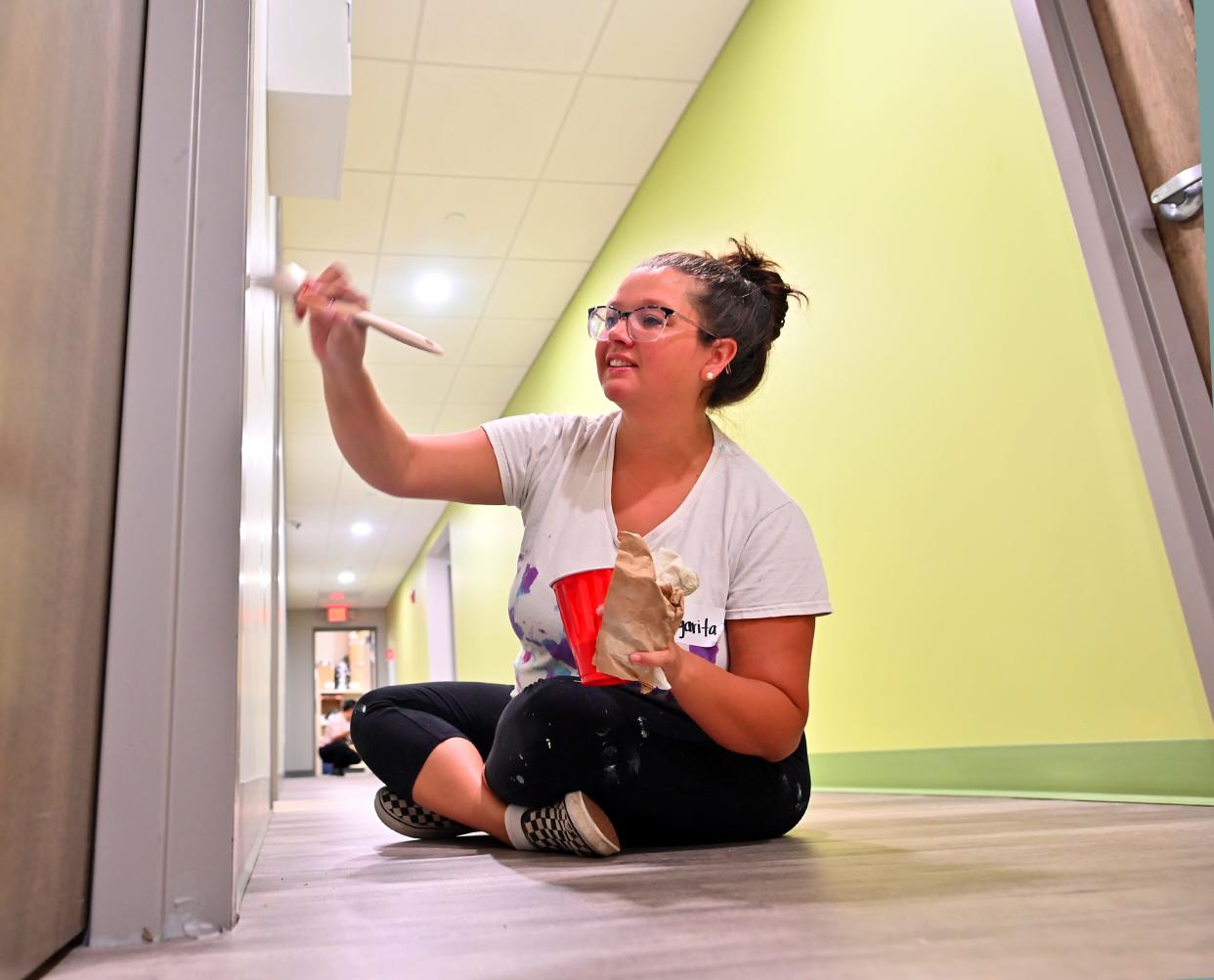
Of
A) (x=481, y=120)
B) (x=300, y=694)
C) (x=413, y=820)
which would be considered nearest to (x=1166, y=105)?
(x=413, y=820)

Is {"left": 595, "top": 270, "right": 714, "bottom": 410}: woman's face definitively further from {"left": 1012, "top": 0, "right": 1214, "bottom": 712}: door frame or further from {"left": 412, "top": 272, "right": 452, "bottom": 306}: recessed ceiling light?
{"left": 412, "top": 272, "right": 452, "bottom": 306}: recessed ceiling light

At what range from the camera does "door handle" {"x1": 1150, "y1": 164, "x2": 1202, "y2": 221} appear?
1.62 m

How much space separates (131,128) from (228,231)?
0.12 metres

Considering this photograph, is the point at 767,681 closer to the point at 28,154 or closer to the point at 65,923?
the point at 65,923

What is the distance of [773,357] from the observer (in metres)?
3.11

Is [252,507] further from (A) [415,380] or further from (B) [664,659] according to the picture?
(A) [415,380]

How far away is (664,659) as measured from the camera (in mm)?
1032

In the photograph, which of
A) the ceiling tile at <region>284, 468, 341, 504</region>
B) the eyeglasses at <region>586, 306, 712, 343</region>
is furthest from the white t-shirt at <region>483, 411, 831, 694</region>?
the ceiling tile at <region>284, 468, 341, 504</region>

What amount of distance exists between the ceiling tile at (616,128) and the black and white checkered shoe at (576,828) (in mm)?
2760

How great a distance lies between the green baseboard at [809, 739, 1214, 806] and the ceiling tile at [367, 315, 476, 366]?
3214 millimetres

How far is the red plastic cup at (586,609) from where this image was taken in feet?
3.51

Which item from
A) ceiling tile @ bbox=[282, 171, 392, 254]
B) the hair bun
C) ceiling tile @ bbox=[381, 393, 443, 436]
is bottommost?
the hair bun

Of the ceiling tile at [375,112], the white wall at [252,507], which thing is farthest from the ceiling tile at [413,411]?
the white wall at [252,507]

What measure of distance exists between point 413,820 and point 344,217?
3139 mm
